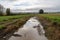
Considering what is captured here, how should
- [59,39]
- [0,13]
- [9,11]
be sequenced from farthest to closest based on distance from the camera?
[9,11] < [0,13] < [59,39]

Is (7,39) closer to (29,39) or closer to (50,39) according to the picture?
(29,39)

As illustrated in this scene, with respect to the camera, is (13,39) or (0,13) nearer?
(13,39)

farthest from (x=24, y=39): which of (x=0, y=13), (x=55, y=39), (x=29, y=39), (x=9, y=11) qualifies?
(x=9, y=11)

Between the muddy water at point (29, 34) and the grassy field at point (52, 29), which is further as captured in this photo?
the grassy field at point (52, 29)

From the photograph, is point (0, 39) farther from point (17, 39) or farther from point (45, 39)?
point (45, 39)

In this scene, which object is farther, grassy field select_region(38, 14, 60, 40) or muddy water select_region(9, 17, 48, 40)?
grassy field select_region(38, 14, 60, 40)

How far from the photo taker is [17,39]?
15.0 metres

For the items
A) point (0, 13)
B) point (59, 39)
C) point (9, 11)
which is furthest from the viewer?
point (9, 11)

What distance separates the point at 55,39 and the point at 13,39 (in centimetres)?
324

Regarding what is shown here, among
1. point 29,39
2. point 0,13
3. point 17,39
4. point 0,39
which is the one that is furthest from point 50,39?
point 0,13

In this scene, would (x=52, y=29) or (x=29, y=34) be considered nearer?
(x=29, y=34)

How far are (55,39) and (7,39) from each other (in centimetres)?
368

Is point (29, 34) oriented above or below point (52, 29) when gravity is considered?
above

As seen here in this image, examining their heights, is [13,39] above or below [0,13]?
above
